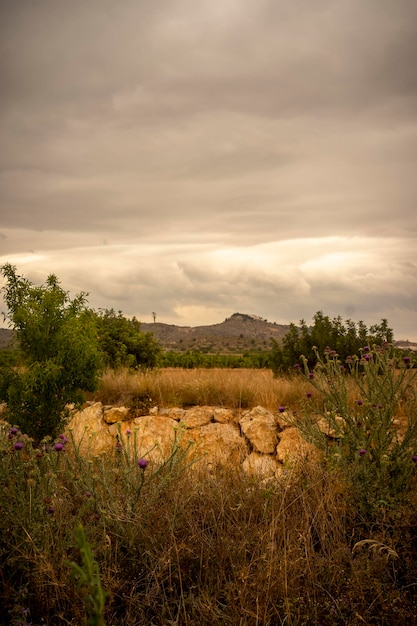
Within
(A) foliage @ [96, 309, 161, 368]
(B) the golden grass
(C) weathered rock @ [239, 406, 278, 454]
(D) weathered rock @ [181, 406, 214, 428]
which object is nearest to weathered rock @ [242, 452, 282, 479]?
(C) weathered rock @ [239, 406, 278, 454]

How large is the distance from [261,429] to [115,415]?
9.95 feet

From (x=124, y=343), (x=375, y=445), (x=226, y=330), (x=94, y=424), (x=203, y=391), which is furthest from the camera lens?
(x=226, y=330)

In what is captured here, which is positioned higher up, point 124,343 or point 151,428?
point 124,343

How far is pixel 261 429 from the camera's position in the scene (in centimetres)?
877

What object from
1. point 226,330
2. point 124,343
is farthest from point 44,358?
point 226,330

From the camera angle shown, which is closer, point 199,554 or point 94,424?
point 199,554

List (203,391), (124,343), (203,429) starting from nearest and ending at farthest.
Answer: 1. (203,429)
2. (203,391)
3. (124,343)

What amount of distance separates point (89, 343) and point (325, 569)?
4899mm

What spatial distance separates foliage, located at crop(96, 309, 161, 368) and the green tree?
7187mm

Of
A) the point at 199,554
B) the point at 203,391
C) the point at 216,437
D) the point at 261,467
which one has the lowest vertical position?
the point at 216,437

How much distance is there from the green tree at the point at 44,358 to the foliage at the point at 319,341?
23.9ft

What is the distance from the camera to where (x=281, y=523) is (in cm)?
Result: 355

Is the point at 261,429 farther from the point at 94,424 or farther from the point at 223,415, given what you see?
the point at 94,424

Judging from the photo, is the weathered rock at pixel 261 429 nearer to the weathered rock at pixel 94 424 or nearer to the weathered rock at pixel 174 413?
the weathered rock at pixel 174 413
